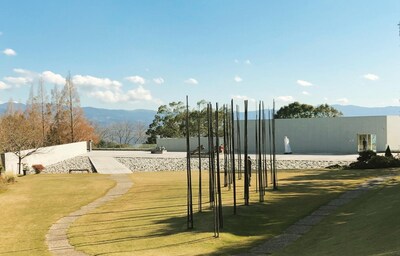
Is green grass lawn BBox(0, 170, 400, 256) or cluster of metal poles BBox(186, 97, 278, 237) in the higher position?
cluster of metal poles BBox(186, 97, 278, 237)

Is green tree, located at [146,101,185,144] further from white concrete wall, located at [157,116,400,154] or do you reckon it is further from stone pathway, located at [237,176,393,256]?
stone pathway, located at [237,176,393,256]

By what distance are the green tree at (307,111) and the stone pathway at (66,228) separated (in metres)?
29.8

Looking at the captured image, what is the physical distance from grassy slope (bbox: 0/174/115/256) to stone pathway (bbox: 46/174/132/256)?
14 cm

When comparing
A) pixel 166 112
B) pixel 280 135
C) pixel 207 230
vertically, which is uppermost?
pixel 166 112

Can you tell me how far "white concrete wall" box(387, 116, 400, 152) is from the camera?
29875mm

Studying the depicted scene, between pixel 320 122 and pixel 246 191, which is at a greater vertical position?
pixel 320 122

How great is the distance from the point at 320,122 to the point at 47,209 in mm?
24736

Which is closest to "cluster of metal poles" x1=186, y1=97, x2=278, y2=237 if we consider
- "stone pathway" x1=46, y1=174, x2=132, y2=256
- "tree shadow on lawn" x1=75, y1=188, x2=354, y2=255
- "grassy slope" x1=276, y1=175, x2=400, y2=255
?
"tree shadow on lawn" x1=75, y1=188, x2=354, y2=255

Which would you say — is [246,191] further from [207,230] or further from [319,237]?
[319,237]

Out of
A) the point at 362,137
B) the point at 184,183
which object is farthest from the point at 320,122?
the point at 184,183

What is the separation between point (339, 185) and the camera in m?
12.5

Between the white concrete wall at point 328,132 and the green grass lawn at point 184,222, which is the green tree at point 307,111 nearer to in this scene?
the white concrete wall at point 328,132

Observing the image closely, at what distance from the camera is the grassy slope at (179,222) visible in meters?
6.76

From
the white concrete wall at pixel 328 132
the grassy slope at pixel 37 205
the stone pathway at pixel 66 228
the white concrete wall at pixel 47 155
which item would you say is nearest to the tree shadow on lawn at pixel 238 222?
the stone pathway at pixel 66 228
